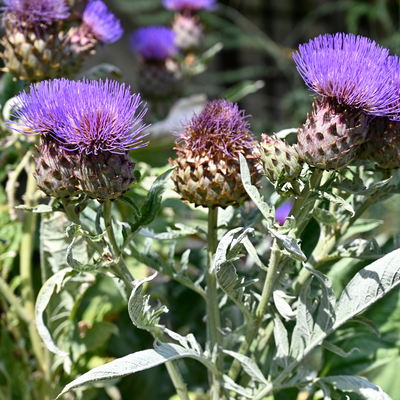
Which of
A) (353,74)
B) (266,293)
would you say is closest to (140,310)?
(266,293)

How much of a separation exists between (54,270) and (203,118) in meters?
0.42

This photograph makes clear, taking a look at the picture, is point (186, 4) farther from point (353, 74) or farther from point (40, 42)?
point (353, 74)

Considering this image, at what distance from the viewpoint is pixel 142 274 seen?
1036 mm

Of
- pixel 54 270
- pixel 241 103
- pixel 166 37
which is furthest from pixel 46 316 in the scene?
pixel 241 103

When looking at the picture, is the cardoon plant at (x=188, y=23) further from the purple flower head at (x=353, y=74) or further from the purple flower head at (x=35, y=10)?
the purple flower head at (x=353, y=74)

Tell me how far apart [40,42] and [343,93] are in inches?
22.6

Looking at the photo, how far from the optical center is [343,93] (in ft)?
1.87

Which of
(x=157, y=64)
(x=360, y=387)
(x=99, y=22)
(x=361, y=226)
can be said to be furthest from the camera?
(x=157, y=64)

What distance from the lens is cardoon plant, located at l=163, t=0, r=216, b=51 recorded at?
5.28ft

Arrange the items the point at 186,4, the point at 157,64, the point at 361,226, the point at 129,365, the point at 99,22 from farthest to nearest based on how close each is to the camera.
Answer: the point at 186,4
the point at 157,64
the point at 99,22
the point at 361,226
the point at 129,365

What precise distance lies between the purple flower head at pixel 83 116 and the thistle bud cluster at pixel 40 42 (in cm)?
29

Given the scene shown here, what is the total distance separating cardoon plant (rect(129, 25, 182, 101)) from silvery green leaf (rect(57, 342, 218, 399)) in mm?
1049

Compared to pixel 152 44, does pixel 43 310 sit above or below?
below

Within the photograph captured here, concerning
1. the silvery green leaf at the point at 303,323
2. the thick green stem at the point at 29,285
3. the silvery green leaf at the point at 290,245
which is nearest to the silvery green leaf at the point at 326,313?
the silvery green leaf at the point at 303,323
